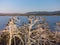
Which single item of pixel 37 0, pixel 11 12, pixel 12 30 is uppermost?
pixel 37 0

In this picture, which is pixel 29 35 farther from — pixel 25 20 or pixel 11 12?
pixel 11 12

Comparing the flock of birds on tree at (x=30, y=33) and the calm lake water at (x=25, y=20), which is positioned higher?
the calm lake water at (x=25, y=20)

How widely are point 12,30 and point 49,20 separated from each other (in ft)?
1.34

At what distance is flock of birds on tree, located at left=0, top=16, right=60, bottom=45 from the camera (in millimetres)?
1896

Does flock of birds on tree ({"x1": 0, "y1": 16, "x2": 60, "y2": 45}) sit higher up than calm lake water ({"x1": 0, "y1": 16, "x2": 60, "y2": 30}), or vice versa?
calm lake water ({"x1": 0, "y1": 16, "x2": 60, "y2": 30})

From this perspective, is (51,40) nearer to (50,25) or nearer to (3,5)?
(50,25)

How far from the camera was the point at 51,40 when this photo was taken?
189 cm

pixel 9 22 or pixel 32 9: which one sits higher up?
pixel 32 9

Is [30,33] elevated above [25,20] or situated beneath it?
situated beneath

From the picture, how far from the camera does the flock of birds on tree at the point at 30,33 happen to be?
190 cm

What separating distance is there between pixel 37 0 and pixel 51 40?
45 centimetres

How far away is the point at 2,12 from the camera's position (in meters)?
2.00

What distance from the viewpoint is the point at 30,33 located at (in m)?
1.93

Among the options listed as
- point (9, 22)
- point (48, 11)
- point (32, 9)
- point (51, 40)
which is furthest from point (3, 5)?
point (51, 40)
